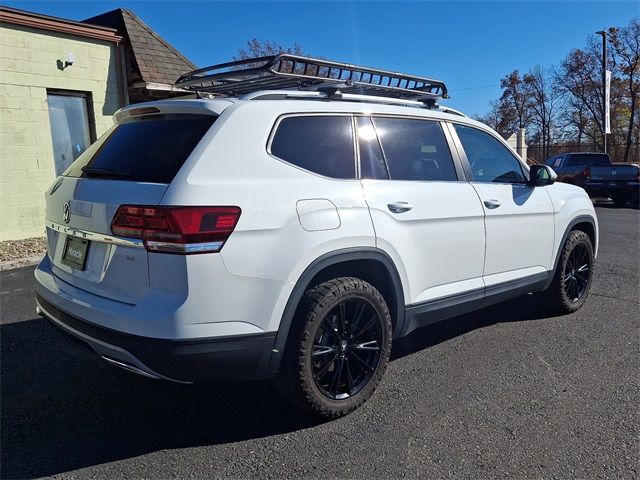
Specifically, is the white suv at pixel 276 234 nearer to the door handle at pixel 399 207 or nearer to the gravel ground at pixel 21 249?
the door handle at pixel 399 207

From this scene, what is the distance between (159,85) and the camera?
34.6 ft

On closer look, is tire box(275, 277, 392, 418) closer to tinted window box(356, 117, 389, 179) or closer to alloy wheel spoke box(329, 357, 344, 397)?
alloy wheel spoke box(329, 357, 344, 397)

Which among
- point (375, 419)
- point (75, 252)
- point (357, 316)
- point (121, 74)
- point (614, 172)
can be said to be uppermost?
point (121, 74)

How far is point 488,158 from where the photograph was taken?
437 cm

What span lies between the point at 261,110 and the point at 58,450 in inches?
83.5

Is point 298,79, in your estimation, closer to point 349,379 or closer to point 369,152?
point 369,152

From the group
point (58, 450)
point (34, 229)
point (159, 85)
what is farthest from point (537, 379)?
point (159, 85)

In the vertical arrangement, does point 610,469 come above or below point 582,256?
below

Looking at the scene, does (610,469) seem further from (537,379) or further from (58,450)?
(58,450)

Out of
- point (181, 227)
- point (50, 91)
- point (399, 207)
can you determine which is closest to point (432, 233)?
point (399, 207)

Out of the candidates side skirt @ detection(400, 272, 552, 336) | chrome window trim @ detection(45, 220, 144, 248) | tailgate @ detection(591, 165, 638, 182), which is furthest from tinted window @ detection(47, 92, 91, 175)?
tailgate @ detection(591, 165, 638, 182)

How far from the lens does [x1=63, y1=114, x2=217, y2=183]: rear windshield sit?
2768mm

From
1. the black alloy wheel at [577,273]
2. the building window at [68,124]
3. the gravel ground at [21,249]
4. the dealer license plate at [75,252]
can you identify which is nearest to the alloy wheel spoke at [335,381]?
the dealer license plate at [75,252]

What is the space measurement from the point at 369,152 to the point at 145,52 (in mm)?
8869
